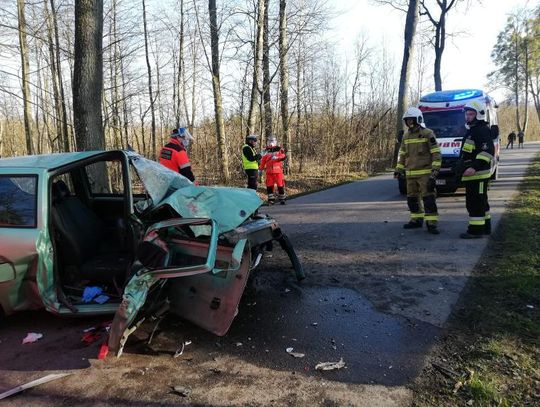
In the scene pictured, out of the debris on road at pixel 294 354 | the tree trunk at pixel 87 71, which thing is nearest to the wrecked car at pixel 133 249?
the debris on road at pixel 294 354

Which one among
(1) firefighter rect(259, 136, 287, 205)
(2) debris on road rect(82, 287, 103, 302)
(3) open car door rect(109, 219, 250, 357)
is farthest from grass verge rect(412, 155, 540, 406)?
(1) firefighter rect(259, 136, 287, 205)

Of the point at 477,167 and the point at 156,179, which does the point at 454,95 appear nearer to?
the point at 477,167

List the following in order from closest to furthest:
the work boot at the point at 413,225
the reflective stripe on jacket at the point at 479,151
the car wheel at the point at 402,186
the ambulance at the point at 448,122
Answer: the reflective stripe on jacket at the point at 479,151 < the work boot at the point at 413,225 < the ambulance at the point at 448,122 < the car wheel at the point at 402,186

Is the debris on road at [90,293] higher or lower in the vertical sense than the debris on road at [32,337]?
higher

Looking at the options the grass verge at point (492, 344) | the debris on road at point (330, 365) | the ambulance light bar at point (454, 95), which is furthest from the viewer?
the ambulance light bar at point (454, 95)

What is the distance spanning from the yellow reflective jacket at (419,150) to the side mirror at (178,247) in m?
4.57

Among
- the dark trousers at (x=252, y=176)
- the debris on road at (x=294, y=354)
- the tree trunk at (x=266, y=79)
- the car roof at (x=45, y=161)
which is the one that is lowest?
the debris on road at (x=294, y=354)

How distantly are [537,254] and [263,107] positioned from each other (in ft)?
42.9

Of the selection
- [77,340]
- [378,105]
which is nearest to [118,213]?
[77,340]

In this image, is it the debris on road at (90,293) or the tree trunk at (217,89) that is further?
the tree trunk at (217,89)

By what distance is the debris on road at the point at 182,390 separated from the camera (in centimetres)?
272

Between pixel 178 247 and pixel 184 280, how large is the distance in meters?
0.28

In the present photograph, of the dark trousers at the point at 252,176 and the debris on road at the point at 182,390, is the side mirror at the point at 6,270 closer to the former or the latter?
the debris on road at the point at 182,390

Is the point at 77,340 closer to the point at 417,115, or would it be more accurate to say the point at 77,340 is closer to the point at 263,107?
the point at 417,115
